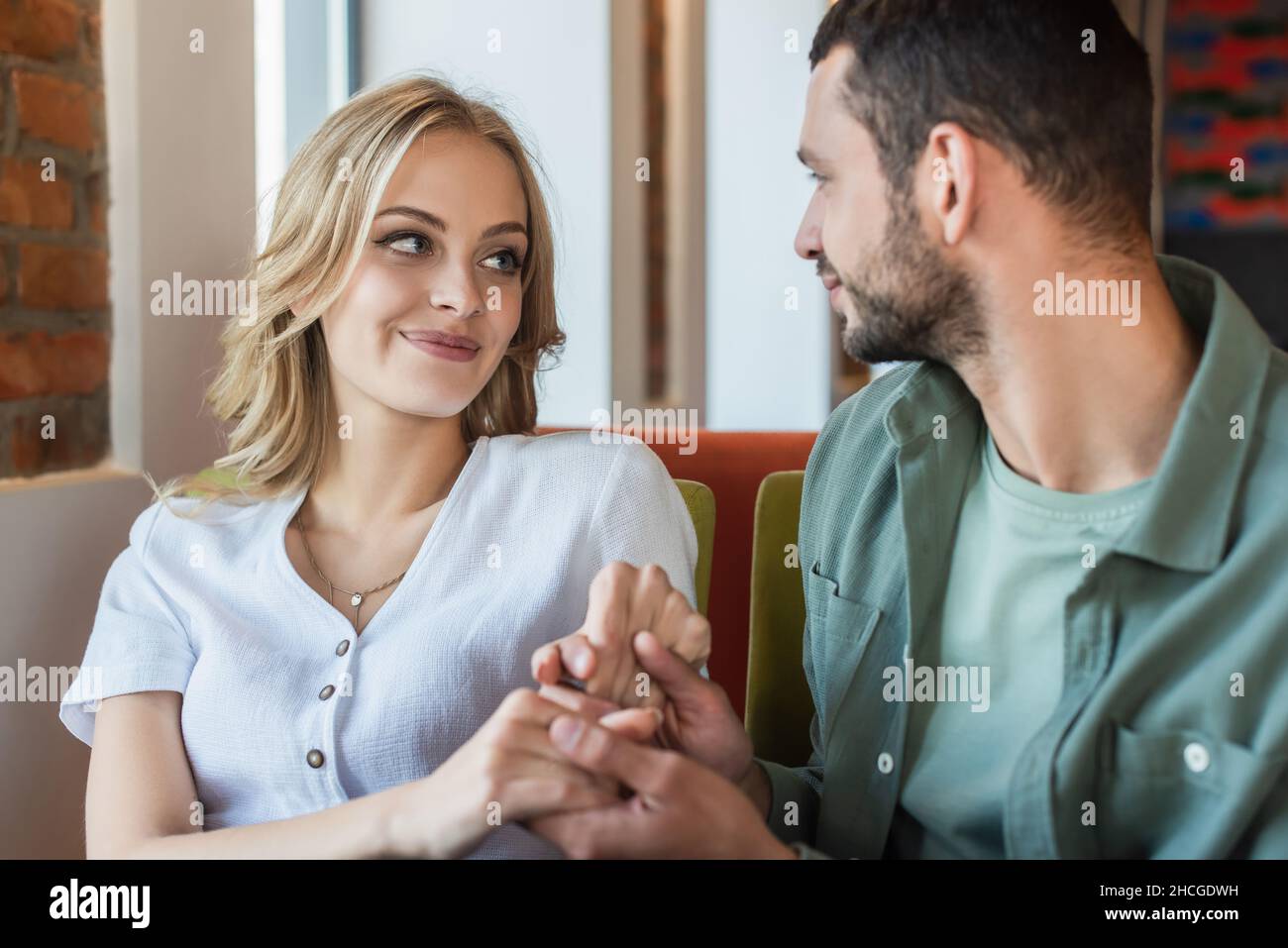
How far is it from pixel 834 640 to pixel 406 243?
2.10ft

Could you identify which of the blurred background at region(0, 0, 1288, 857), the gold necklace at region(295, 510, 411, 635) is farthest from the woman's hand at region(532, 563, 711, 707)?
the blurred background at region(0, 0, 1288, 857)

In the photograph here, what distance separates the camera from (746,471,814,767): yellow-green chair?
1.45 metres

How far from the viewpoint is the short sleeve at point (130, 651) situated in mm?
1197

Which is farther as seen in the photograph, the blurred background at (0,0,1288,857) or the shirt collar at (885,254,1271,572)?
the blurred background at (0,0,1288,857)

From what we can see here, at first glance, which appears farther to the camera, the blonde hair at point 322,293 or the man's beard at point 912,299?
the blonde hair at point 322,293

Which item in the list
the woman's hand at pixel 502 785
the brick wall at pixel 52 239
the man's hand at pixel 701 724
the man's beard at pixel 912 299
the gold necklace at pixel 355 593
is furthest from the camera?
the brick wall at pixel 52 239

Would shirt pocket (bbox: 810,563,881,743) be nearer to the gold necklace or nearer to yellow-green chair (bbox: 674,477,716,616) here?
yellow-green chair (bbox: 674,477,716,616)

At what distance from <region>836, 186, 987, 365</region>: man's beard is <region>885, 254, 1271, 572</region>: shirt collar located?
209mm

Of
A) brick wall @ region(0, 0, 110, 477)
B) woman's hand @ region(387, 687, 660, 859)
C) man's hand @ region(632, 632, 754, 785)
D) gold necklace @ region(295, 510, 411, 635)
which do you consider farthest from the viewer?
brick wall @ region(0, 0, 110, 477)

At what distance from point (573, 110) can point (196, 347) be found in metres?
1.29

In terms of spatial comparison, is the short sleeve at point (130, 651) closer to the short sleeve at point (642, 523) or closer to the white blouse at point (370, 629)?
the white blouse at point (370, 629)

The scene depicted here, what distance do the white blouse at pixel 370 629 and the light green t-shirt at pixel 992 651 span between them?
11.4 inches

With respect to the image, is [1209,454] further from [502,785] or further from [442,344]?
[442,344]

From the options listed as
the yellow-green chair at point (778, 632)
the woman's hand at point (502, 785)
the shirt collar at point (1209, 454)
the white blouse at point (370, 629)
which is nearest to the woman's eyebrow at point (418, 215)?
the white blouse at point (370, 629)
